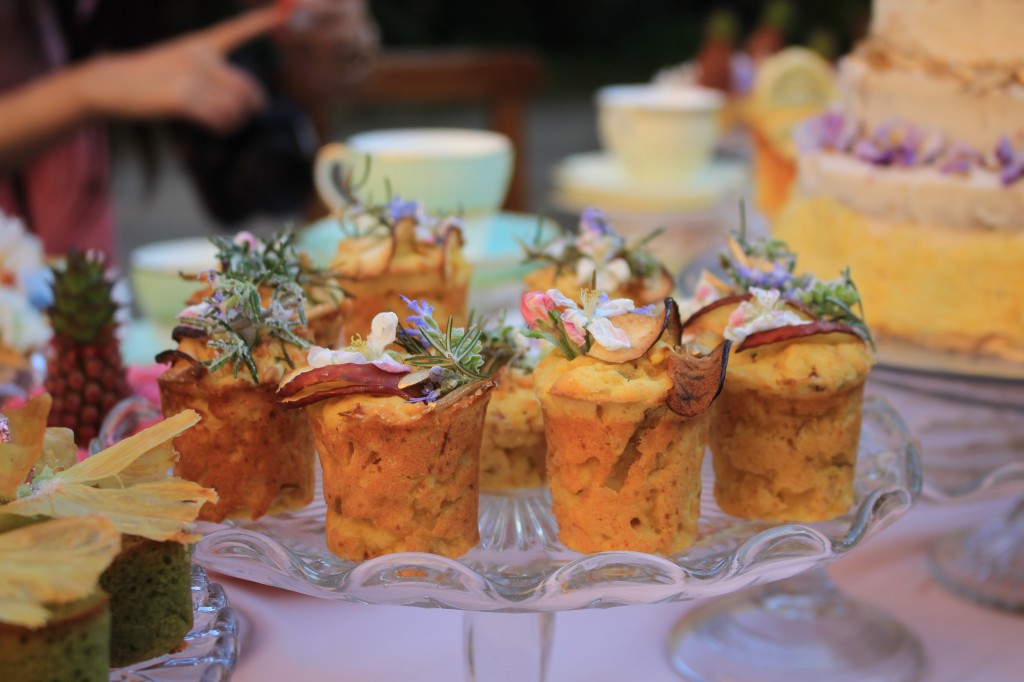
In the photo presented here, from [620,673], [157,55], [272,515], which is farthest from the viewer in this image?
[157,55]

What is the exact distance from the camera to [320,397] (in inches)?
38.8

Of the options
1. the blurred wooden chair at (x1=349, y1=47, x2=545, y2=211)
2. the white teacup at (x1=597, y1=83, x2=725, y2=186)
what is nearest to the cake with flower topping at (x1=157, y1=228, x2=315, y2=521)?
the white teacup at (x1=597, y1=83, x2=725, y2=186)

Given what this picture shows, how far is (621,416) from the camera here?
1.00 m

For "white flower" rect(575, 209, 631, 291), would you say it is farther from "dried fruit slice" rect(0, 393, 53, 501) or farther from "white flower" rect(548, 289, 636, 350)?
"dried fruit slice" rect(0, 393, 53, 501)

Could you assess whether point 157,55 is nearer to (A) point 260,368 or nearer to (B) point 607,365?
(A) point 260,368

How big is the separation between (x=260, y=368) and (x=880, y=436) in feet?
2.27

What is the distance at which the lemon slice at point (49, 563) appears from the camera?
0.73m

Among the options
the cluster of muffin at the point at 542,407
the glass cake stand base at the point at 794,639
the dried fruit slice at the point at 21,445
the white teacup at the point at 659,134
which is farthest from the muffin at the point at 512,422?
the white teacup at the point at 659,134

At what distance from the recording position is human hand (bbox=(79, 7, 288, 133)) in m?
2.46

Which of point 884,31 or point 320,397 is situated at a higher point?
point 884,31

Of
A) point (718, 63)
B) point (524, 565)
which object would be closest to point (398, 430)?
point (524, 565)

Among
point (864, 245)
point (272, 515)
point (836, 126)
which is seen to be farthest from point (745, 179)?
point (272, 515)

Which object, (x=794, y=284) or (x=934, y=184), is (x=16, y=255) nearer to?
(x=794, y=284)

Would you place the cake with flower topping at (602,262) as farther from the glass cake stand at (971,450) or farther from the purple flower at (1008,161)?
the purple flower at (1008,161)
